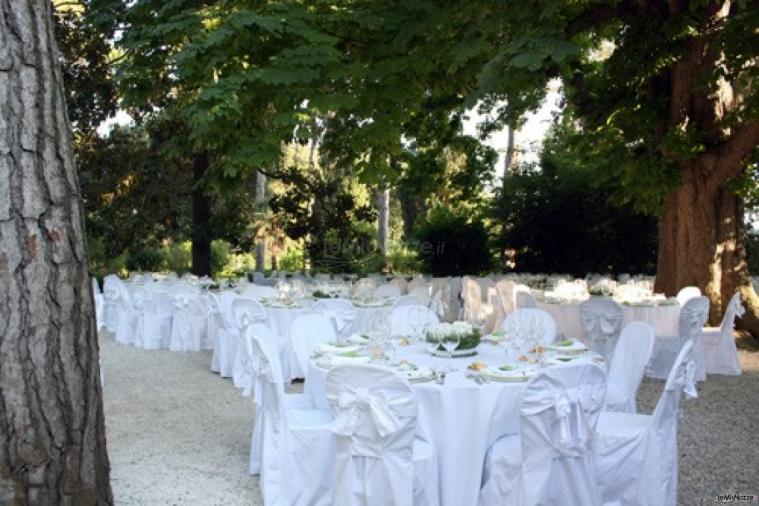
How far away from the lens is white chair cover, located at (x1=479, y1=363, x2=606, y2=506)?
3.64 metres

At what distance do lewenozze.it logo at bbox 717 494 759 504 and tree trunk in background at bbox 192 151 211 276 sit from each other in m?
13.7

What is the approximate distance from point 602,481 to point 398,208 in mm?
35725

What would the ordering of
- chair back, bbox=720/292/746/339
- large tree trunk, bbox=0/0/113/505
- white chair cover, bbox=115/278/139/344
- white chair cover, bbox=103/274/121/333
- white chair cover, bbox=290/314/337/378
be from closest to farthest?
large tree trunk, bbox=0/0/113/505 < white chair cover, bbox=290/314/337/378 < chair back, bbox=720/292/746/339 < white chair cover, bbox=115/278/139/344 < white chair cover, bbox=103/274/121/333

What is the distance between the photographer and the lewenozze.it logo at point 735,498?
4504 millimetres

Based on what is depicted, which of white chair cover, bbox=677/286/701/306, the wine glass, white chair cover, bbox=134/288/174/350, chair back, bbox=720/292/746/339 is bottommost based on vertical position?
white chair cover, bbox=134/288/174/350

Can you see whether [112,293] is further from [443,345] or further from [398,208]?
[398,208]

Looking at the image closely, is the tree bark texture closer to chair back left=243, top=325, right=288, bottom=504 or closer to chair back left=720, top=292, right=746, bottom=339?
chair back left=720, top=292, right=746, bottom=339

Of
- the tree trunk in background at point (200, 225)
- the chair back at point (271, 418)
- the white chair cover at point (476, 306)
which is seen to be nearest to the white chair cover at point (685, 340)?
the white chair cover at point (476, 306)

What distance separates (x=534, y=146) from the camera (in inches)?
870

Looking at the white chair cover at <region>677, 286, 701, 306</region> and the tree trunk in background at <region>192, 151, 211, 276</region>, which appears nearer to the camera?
the white chair cover at <region>677, 286, 701, 306</region>

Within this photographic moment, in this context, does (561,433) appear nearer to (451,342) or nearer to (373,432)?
(373,432)

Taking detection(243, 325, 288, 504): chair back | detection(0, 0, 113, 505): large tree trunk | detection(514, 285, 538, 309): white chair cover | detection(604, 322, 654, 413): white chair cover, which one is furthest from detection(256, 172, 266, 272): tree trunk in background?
detection(0, 0, 113, 505): large tree trunk

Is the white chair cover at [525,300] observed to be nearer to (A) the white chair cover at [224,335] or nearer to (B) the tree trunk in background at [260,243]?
(A) the white chair cover at [224,335]

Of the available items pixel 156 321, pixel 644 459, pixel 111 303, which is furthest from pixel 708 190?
pixel 111 303
